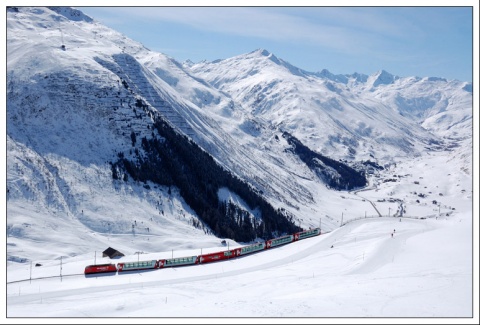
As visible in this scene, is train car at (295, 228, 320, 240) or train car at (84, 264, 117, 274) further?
train car at (295, 228, 320, 240)

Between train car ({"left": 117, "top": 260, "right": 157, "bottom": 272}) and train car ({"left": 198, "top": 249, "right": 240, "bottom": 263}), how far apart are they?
865cm

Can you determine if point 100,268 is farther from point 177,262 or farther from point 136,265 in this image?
point 177,262

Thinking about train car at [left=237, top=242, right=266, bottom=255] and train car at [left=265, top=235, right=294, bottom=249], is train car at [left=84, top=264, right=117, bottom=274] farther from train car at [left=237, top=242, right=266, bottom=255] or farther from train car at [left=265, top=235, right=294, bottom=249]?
train car at [left=265, top=235, right=294, bottom=249]

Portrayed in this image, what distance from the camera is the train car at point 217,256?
7622cm

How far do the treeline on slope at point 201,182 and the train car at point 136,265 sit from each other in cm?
5509

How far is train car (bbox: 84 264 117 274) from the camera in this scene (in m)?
66.2

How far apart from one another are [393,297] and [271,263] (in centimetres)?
2902

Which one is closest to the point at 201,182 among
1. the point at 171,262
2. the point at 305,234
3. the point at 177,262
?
the point at 305,234

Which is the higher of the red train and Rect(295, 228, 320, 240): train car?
the red train

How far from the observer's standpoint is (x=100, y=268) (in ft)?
221

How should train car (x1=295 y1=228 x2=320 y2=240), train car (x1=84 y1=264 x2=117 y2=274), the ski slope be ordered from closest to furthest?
the ski slope → train car (x1=84 y1=264 x2=117 y2=274) → train car (x1=295 y1=228 x2=320 y2=240)

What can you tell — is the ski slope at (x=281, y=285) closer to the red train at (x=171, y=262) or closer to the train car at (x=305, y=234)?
the red train at (x=171, y=262)

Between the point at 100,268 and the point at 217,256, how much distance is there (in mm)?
20890

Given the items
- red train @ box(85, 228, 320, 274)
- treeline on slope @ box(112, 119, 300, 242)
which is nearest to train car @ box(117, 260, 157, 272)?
red train @ box(85, 228, 320, 274)
